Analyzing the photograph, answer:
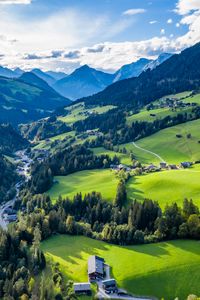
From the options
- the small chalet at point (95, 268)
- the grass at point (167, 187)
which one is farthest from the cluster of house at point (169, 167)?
the small chalet at point (95, 268)

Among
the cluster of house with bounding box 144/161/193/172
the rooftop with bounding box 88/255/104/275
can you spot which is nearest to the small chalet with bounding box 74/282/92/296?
the rooftop with bounding box 88/255/104/275

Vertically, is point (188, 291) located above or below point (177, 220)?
below

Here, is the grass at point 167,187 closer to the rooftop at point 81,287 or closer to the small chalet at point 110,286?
the small chalet at point 110,286

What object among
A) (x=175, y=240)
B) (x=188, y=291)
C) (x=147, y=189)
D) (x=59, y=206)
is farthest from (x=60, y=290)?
(x=147, y=189)

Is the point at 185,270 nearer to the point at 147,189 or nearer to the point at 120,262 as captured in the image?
the point at 120,262

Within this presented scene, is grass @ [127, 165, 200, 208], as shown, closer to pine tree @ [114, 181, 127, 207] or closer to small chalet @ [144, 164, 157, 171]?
pine tree @ [114, 181, 127, 207]

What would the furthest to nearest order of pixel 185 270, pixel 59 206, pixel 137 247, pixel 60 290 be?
pixel 59 206 → pixel 137 247 → pixel 185 270 → pixel 60 290

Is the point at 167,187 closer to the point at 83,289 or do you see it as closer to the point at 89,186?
the point at 89,186
